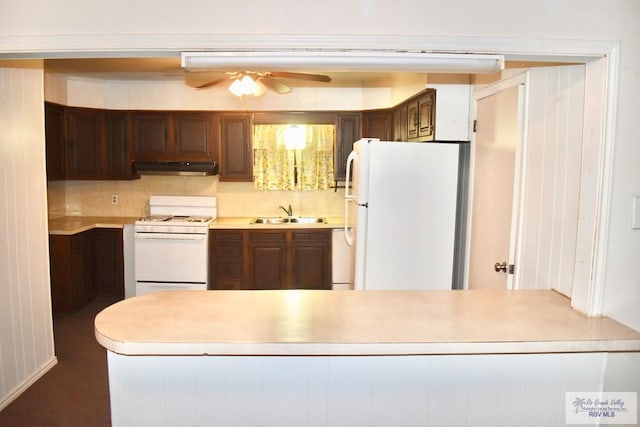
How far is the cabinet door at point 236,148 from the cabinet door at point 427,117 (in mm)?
1950

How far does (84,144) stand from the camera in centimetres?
464

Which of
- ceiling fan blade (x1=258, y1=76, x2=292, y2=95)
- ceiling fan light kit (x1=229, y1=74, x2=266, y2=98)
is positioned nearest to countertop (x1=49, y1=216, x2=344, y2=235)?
ceiling fan blade (x1=258, y1=76, x2=292, y2=95)

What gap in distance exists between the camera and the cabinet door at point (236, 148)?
185 inches

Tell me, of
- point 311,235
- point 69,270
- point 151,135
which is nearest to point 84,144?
point 151,135

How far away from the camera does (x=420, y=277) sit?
327 cm

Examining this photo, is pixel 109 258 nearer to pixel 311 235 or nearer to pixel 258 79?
pixel 311 235

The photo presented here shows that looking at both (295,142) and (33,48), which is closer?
(33,48)

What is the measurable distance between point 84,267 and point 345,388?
3.67 meters

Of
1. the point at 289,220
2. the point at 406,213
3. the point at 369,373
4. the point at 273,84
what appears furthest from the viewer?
the point at 289,220

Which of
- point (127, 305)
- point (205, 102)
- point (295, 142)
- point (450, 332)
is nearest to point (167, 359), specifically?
point (127, 305)

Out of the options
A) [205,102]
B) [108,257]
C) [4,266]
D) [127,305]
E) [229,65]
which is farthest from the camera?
[205,102]

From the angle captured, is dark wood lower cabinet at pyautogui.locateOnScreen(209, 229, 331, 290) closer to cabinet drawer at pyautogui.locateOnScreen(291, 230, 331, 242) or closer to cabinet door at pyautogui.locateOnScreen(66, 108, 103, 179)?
cabinet drawer at pyautogui.locateOnScreen(291, 230, 331, 242)

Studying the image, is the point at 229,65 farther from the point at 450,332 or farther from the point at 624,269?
the point at 624,269

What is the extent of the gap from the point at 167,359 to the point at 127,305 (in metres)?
0.38
